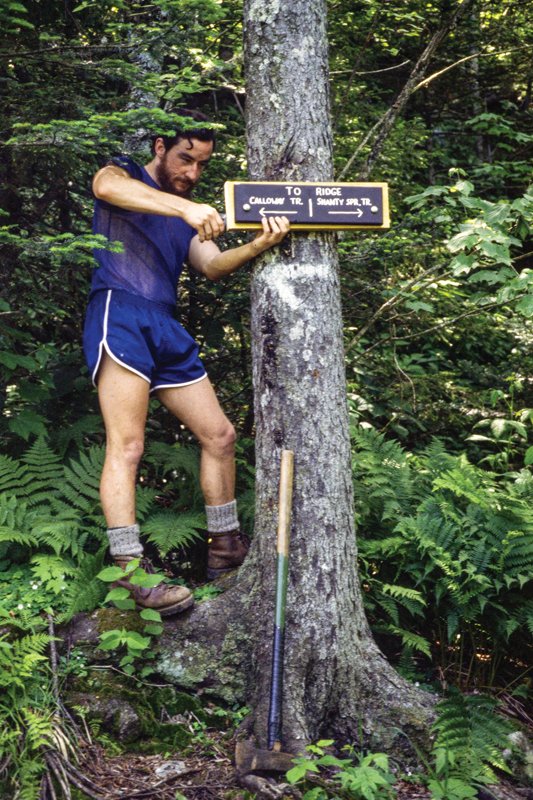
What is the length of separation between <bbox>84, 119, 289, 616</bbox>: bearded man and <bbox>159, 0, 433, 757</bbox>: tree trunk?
33cm

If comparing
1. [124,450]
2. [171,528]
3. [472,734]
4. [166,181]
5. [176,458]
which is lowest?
[472,734]

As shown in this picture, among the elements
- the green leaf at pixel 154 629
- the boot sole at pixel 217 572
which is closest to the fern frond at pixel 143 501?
the boot sole at pixel 217 572

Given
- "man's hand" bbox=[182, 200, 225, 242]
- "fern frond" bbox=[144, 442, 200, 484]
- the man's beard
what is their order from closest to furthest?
"man's hand" bbox=[182, 200, 225, 242] < the man's beard < "fern frond" bbox=[144, 442, 200, 484]

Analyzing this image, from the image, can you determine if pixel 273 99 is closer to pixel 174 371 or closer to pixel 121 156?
pixel 121 156

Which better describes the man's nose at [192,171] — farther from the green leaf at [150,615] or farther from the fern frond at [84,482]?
the green leaf at [150,615]

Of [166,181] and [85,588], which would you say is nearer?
[85,588]

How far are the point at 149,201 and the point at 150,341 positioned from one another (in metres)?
0.75

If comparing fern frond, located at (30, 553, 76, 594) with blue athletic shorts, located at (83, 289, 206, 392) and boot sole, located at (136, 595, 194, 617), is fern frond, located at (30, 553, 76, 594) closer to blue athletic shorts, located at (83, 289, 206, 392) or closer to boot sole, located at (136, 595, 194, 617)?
boot sole, located at (136, 595, 194, 617)

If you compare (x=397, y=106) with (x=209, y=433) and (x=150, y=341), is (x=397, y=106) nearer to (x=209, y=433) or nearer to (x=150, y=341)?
(x=150, y=341)

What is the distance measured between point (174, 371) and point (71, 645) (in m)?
1.50

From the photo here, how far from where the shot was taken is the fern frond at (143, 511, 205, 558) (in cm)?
439

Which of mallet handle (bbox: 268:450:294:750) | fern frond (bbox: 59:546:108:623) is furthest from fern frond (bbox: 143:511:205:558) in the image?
mallet handle (bbox: 268:450:294:750)

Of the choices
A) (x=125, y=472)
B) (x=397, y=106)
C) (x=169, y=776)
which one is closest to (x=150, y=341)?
(x=125, y=472)

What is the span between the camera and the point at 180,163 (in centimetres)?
438
